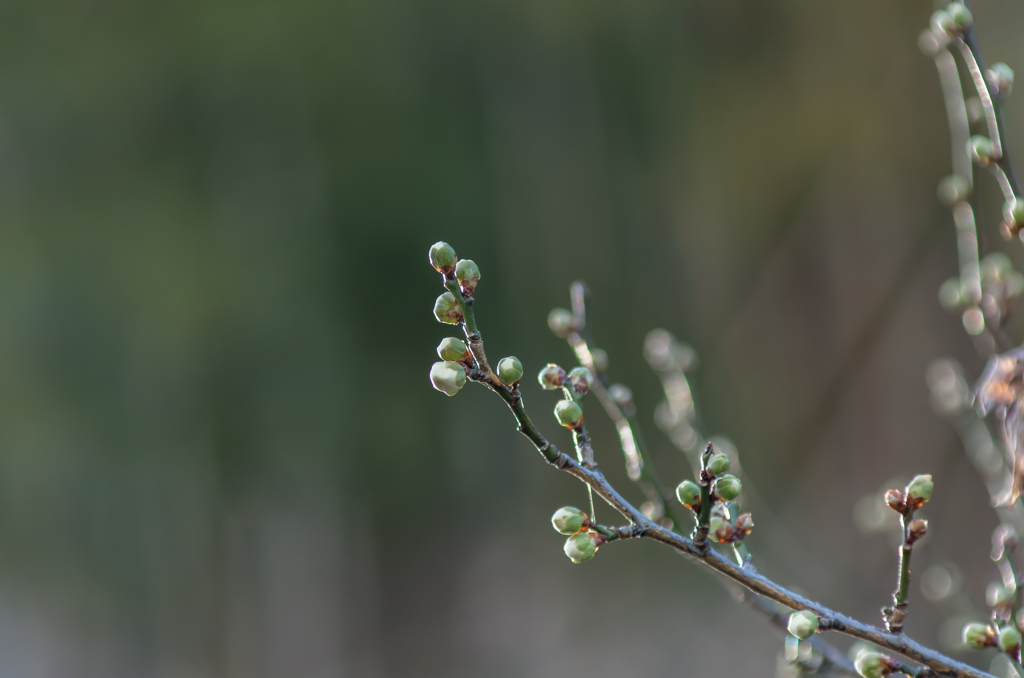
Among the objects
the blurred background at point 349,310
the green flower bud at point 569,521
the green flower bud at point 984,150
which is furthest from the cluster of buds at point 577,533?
the blurred background at point 349,310

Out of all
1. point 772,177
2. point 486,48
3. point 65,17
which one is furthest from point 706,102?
point 65,17

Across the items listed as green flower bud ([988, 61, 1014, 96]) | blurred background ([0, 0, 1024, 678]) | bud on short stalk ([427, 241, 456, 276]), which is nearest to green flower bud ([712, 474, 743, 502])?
bud on short stalk ([427, 241, 456, 276])

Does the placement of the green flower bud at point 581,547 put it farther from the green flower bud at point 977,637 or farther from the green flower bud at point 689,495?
the green flower bud at point 977,637

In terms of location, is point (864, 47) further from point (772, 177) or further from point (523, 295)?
point (523, 295)

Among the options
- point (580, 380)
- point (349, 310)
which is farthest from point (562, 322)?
point (349, 310)

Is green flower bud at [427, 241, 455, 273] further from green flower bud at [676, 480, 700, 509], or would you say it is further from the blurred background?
the blurred background

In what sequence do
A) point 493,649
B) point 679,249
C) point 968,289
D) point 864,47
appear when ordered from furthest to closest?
point 493,649 → point 679,249 → point 864,47 → point 968,289
